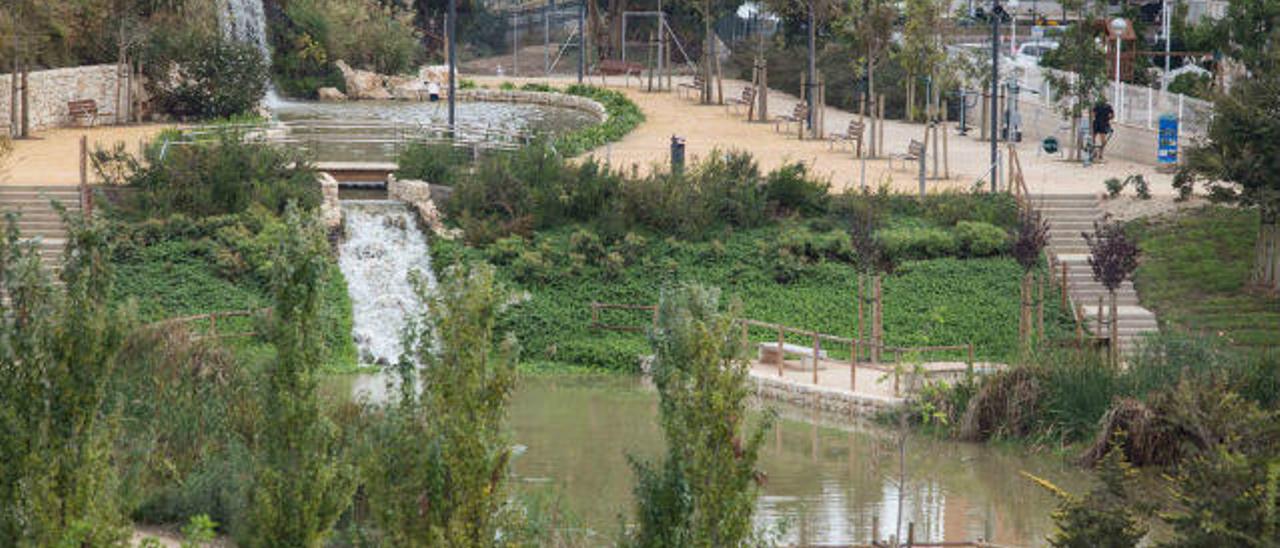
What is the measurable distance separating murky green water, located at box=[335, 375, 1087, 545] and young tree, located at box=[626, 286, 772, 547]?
5.97 m

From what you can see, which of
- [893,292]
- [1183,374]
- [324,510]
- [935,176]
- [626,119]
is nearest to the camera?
[324,510]

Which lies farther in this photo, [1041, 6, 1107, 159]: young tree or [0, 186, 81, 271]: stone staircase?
[1041, 6, 1107, 159]: young tree

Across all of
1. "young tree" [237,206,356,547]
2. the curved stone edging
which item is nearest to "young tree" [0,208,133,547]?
"young tree" [237,206,356,547]

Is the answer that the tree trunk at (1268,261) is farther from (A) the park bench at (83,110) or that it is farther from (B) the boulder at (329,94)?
(B) the boulder at (329,94)

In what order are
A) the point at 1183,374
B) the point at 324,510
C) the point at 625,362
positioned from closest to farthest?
the point at 324,510, the point at 1183,374, the point at 625,362

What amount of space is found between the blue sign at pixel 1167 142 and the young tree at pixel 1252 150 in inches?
300

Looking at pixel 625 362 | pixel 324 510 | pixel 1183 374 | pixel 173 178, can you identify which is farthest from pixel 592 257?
pixel 324 510

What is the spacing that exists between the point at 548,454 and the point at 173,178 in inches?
489

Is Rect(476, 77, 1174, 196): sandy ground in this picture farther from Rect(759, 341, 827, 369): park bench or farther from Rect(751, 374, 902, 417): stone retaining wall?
Rect(751, 374, 902, 417): stone retaining wall

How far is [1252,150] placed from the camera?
105 ft

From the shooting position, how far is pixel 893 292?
1309 inches

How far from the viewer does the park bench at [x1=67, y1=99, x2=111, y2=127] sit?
150 feet

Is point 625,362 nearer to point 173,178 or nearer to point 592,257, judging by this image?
point 592,257

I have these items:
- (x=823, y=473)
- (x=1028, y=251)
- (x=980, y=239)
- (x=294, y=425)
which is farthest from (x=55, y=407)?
(x=980, y=239)
